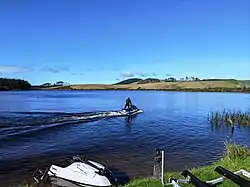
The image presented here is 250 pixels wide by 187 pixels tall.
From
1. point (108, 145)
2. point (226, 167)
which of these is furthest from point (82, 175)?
point (108, 145)

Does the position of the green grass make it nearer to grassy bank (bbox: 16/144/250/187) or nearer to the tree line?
grassy bank (bbox: 16/144/250/187)

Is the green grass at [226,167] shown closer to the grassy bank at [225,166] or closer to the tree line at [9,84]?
the grassy bank at [225,166]

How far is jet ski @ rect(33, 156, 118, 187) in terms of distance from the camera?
1355cm

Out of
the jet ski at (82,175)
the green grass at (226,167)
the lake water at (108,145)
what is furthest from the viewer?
the lake water at (108,145)

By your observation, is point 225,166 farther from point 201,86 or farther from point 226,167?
point 201,86

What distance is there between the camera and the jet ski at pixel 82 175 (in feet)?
44.5

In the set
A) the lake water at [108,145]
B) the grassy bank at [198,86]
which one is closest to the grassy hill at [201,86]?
the grassy bank at [198,86]

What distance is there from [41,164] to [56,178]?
4.85 metres

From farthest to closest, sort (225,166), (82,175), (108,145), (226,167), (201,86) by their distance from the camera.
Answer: (201,86), (108,145), (82,175), (225,166), (226,167)

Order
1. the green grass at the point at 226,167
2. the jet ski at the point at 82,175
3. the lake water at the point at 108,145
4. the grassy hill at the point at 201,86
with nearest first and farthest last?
1. the green grass at the point at 226,167
2. the jet ski at the point at 82,175
3. the lake water at the point at 108,145
4. the grassy hill at the point at 201,86

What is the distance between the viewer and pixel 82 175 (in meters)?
13.9

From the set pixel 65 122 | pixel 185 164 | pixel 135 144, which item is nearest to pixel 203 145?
pixel 135 144

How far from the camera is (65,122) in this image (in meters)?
40.3

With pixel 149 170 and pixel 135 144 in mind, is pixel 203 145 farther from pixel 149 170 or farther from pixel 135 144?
pixel 149 170
